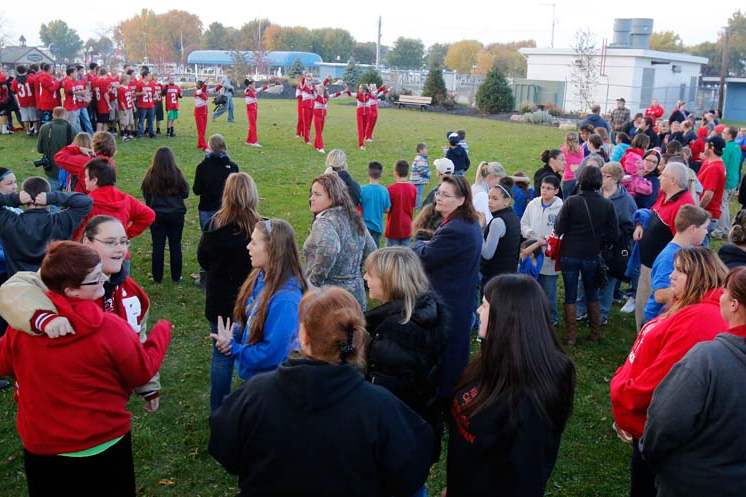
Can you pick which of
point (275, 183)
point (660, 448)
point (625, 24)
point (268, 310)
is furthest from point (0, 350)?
point (625, 24)

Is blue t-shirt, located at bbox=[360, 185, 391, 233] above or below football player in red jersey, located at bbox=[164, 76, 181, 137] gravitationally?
below

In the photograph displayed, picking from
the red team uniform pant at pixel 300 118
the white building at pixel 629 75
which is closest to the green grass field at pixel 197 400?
the red team uniform pant at pixel 300 118

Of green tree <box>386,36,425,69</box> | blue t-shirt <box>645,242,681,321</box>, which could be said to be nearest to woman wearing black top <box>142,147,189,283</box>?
blue t-shirt <box>645,242,681,321</box>

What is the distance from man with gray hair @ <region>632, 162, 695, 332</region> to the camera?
6.68 meters

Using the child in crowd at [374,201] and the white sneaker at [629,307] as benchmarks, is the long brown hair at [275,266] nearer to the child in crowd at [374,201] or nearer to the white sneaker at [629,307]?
the child in crowd at [374,201]

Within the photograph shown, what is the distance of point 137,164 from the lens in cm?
1603

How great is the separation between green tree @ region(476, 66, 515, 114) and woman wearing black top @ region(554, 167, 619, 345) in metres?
32.6

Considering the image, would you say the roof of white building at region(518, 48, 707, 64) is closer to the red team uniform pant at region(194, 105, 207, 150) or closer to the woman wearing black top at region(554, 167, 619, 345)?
the red team uniform pant at region(194, 105, 207, 150)

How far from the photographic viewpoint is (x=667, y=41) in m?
94.7

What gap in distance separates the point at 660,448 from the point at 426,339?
1.25m

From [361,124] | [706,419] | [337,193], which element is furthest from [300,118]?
[706,419]

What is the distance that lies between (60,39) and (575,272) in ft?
417

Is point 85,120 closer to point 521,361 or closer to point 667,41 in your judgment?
point 521,361

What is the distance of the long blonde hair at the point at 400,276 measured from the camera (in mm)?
3695
